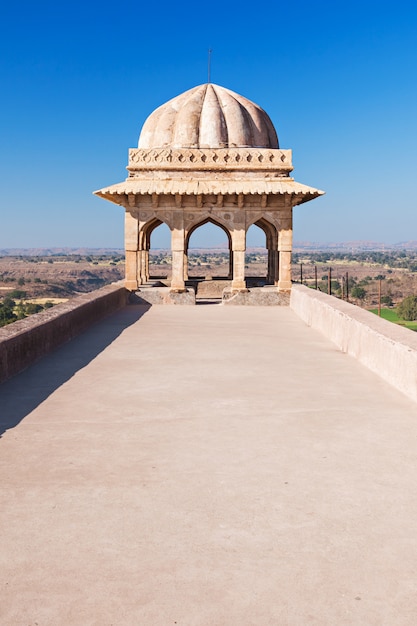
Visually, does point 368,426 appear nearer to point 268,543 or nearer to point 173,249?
point 268,543

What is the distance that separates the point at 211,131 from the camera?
18625mm

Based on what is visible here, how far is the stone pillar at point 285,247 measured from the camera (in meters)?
17.8

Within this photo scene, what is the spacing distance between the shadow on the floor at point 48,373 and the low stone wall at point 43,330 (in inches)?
4.3

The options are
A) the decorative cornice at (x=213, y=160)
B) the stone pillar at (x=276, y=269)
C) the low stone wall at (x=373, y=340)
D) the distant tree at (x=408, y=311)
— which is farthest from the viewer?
the distant tree at (x=408, y=311)

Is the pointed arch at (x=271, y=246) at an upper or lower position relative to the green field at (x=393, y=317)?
upper

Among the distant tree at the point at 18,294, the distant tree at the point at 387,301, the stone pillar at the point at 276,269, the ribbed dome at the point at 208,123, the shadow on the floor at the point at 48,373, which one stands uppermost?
the ribbed dome at the point at 208,123

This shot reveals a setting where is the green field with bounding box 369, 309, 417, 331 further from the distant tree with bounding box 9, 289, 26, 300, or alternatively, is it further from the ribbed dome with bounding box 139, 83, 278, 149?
the ribbed dome with bounding box 139, 83, 278, 149

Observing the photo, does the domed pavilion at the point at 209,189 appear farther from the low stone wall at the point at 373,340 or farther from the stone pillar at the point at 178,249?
the low stone wall at the point at 373,340

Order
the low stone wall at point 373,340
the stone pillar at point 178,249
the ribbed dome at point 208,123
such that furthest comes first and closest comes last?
the ribbed dome at point 208,123 < the stone pillar at point 178,249 < the low stone wall at point 373,340

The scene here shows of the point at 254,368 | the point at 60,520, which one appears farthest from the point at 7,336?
the point at 60,520

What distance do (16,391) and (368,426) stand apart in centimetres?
350

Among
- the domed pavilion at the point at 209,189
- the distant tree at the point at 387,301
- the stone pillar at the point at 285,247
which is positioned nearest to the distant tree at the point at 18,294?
the distant tree at the point at 387,301

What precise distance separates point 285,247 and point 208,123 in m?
4.19

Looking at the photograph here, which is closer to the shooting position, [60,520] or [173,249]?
[60,520]
